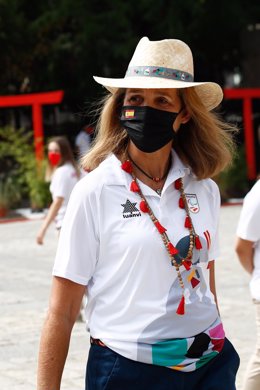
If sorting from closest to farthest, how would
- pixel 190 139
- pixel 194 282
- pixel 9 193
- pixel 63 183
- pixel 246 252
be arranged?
pixel 194 282 → pixel 190 139 → pixel 246 252 → pixel 63 183 → pixel 9 193

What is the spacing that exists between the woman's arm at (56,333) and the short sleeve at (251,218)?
2028mm

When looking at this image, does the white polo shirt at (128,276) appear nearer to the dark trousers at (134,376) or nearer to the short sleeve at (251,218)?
the dark trousers at (134,376)

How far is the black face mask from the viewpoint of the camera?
3.42 metres

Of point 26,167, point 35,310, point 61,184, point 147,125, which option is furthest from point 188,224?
point 26,167

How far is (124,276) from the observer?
326cm

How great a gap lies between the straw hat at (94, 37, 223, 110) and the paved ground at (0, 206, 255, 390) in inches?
146

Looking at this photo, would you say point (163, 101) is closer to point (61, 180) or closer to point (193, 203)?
point (193, 203)

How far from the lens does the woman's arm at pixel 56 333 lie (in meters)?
3.23

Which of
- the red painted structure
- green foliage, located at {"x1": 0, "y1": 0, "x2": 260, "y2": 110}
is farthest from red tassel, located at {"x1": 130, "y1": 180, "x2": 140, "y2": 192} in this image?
green foliage, located at {"x1": 0, "y1": 0, "x2": 260, "y2": 110}

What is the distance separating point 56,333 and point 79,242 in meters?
0.31

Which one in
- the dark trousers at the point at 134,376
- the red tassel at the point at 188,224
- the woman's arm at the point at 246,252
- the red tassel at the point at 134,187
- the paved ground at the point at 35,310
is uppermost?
the red tassel at the point at 134,187

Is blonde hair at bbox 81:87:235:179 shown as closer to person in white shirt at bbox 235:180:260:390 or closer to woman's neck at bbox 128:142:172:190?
woman's neck at bbox 128:142:172:190

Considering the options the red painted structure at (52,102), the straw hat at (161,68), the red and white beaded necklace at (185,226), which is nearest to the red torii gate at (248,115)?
the red painted structure at (52,102)

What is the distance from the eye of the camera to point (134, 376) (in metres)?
3.25
